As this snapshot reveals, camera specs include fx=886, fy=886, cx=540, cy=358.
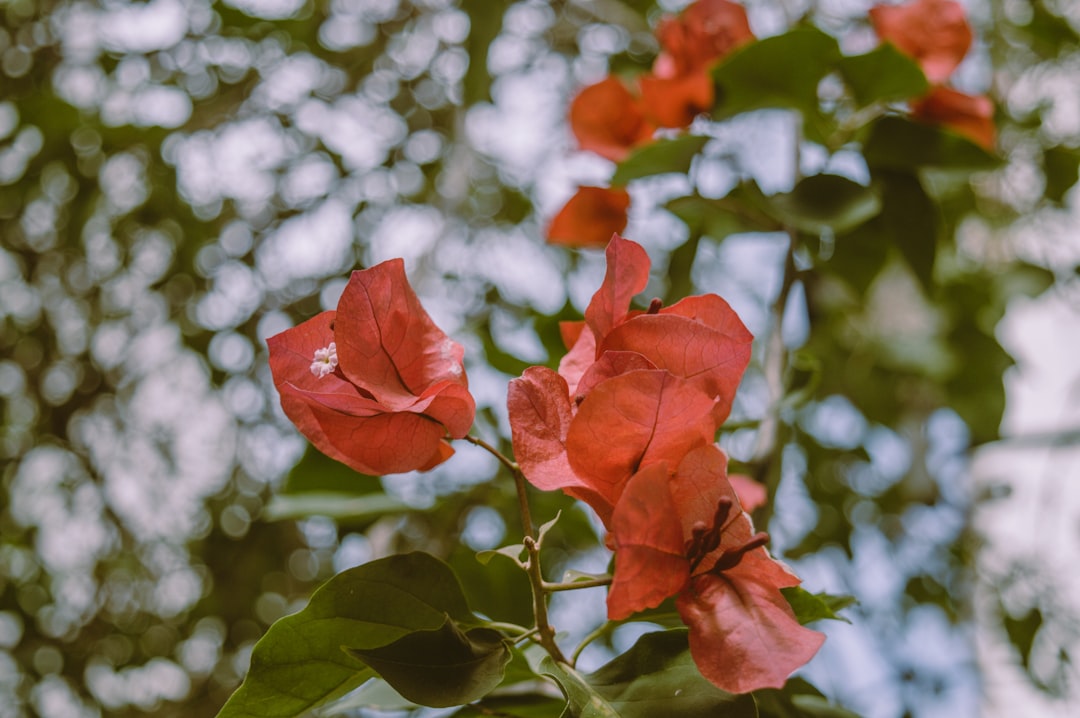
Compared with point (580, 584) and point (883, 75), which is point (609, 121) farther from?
point (580, 584)

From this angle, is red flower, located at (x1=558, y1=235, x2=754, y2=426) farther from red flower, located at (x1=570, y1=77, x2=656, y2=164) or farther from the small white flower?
red flower, located at (x1=570, y1=77, x2=656, y2=164)

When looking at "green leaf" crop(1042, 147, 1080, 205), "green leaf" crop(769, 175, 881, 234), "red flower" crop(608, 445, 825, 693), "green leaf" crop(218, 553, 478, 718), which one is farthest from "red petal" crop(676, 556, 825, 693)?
"green leaf" crop(1042, 147, 1080, 205)

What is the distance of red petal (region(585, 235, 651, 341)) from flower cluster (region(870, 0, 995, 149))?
43 centimetres

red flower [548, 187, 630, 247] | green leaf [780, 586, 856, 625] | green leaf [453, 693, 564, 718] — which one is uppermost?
green leaf [780, 586, 856, 625]

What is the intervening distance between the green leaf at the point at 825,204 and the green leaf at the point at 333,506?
0.37 meters

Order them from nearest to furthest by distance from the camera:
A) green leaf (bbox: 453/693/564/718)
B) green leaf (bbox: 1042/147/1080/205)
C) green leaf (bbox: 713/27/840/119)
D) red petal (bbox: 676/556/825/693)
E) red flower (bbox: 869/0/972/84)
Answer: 1. red petal (bbox: 676/556/825/693)
2. green leaf (bbox: 453/693/564/718)
3. green leaf (bbox: 713/27/840/119)
4. red flower (bbox: 869/0/972/84)
5. green leaf (bbox: 1042/147/1080/205)

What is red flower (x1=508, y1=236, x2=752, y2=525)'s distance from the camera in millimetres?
318

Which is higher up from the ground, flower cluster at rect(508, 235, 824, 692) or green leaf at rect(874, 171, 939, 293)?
flower cluster at rect(508, 235, 824, 692)

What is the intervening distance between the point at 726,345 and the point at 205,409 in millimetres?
1215

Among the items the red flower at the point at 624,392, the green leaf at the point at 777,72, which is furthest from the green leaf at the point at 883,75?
the red flower at the point at 624,392

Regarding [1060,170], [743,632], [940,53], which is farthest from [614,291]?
[1060,170]

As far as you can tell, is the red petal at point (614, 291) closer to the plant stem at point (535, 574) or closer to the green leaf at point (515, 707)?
the plant stem at point (535, 574)

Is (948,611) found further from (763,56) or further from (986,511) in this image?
(763,56)

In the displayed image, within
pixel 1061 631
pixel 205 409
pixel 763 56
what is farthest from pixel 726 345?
pixel 205 409
